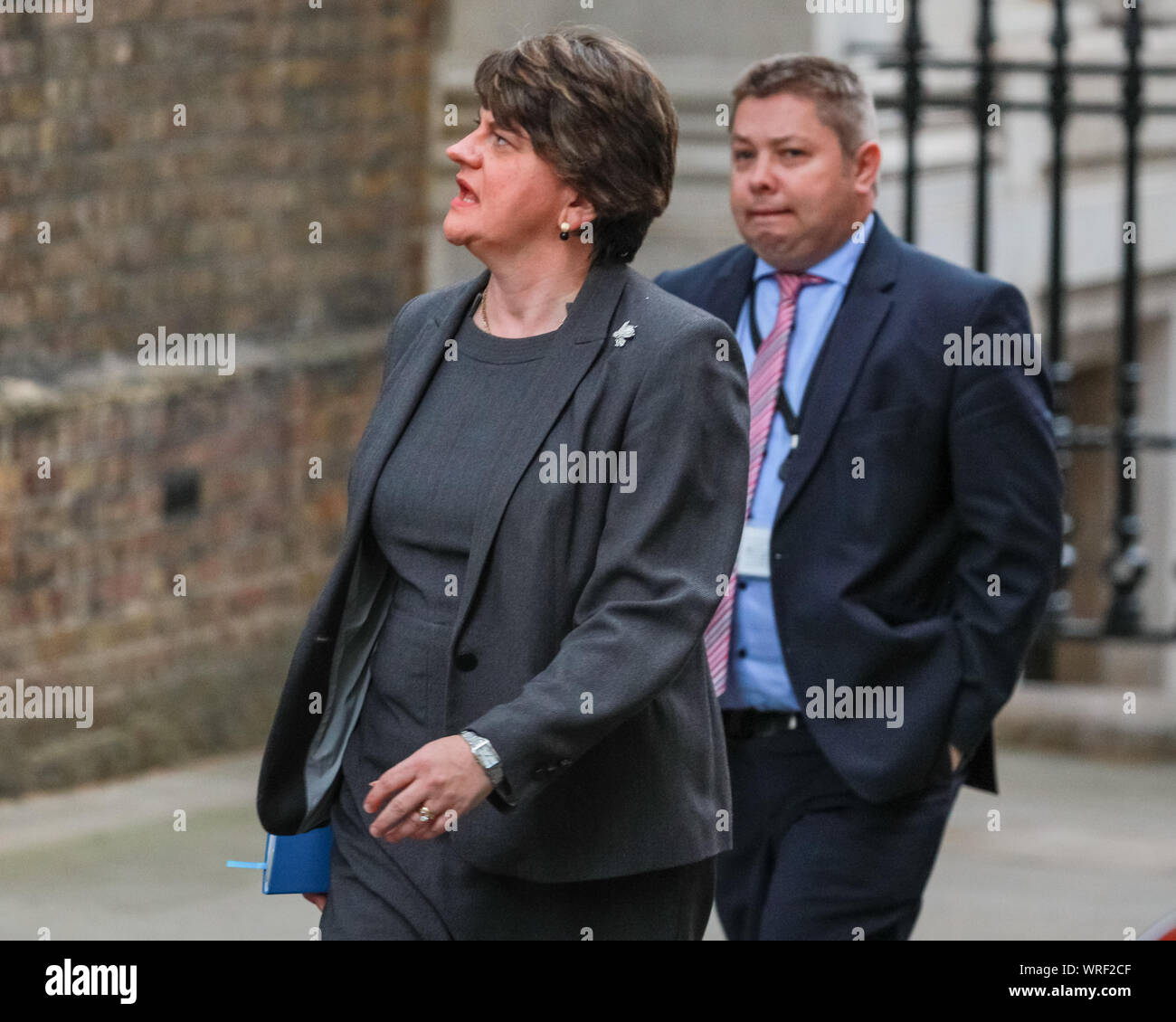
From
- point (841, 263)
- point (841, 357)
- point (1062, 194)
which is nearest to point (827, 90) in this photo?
point (841, 263)

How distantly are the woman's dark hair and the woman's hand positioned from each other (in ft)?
2.65

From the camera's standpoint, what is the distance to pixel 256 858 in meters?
6.59

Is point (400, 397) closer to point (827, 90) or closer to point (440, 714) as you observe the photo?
point (440, 714)

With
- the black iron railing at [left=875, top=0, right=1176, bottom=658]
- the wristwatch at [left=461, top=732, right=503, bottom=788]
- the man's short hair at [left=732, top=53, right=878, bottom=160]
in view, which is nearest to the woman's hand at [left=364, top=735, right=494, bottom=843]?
the wristwatch at [left=461, top=732, right=503, bottom=788]

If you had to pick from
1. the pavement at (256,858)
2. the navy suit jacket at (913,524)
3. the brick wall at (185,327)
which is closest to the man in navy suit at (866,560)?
the navy suit jacket at (913,524)

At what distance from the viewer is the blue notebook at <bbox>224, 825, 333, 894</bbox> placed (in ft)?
10.9

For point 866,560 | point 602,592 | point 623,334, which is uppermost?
point 623,334

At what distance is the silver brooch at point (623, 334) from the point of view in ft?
10.2

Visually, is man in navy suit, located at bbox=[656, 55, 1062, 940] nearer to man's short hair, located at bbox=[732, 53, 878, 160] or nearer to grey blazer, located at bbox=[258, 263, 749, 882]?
man's short hair, located at bbox=[732, 53, 878, 160]

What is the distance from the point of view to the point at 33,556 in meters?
6.79

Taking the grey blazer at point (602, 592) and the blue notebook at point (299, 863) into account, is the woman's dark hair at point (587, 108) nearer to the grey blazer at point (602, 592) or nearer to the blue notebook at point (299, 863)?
the grey blazer at point (602, 592)

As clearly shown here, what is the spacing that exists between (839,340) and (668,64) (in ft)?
12.7

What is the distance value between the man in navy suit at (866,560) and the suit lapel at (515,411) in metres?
1.00

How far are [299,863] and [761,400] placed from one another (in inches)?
52.8
